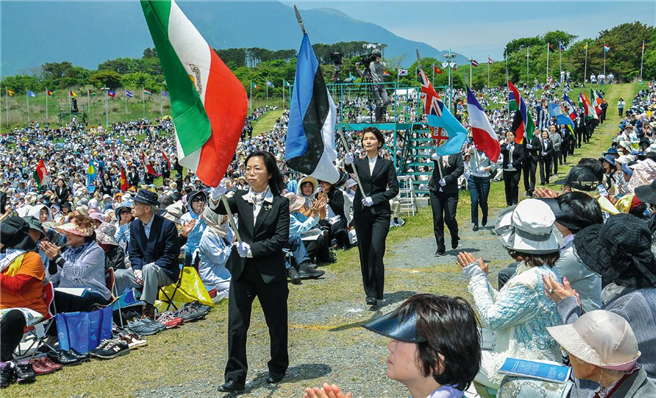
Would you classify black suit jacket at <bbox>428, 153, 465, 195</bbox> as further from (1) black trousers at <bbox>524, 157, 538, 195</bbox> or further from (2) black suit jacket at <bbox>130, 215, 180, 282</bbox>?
(1) black trousers at <bbox>524, 157, 538, 195</bbox>

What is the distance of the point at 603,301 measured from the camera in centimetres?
379

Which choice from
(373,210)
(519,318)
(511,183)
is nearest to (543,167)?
(511,183)

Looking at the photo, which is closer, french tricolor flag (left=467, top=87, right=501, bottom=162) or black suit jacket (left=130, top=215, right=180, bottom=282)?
black suit jacket (left=130, top=215, right=180, bottom=282)

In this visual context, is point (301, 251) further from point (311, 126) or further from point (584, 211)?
point (584, 211)

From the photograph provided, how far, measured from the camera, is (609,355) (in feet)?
8.77

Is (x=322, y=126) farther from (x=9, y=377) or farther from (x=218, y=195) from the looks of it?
(x=9, y=377)

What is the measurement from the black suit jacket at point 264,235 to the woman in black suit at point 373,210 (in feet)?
6.87

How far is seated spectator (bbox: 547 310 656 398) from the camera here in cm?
267

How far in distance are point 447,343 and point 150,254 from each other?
6.16 meters

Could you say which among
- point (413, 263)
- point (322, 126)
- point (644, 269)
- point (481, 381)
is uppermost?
point (322, 126)

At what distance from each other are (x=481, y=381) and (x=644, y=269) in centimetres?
108

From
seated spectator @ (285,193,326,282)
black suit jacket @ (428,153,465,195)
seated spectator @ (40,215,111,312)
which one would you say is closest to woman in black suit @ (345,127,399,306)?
seated spectator @ (285,193,326,282)

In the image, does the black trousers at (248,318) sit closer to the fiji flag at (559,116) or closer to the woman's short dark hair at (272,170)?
the woman's short dark hair at (272,170)

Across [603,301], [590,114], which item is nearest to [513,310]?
[603,301]
